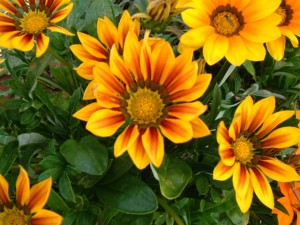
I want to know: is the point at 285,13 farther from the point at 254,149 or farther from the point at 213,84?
the point at 254,149

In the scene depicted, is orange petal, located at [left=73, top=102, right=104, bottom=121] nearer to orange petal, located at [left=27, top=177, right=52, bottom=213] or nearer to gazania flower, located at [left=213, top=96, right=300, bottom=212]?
orange petal, located at [left=27, top=177, right=52, bottom=213]

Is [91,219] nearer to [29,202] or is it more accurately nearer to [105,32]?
[29,202]

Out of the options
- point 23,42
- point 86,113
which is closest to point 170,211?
point 86,113

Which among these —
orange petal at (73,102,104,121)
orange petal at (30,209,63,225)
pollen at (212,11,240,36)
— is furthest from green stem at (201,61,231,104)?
orange petal at (30,209,63,225)

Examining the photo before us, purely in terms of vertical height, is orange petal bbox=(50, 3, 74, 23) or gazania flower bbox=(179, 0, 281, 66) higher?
orange petal bbox=(50, 3, 74, 23)

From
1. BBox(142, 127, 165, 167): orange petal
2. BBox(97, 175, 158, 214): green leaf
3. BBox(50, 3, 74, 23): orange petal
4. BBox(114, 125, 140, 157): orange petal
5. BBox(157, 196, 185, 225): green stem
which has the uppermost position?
BBox(50, 3, 74, 23): orange petal
